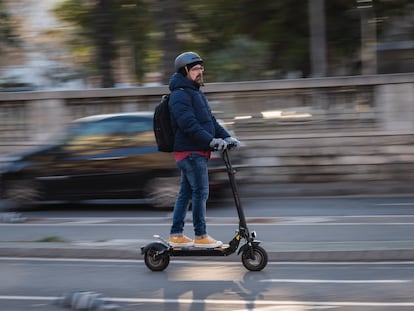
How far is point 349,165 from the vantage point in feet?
51.4

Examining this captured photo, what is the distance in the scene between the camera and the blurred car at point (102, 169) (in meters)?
12.2

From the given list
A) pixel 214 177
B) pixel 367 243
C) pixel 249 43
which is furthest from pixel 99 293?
pixel 249 43

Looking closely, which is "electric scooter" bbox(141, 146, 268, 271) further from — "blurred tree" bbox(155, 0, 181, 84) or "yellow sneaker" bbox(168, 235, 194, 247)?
"blurred tree" bbox(155, 0, 181, 84)

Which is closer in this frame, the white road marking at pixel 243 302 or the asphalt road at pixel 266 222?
the white road marking at pixel 243 302

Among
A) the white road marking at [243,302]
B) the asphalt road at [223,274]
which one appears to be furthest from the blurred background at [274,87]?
the white road marking at [243,302]

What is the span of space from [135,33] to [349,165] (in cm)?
1442

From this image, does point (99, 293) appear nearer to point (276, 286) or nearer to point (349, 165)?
point (276, 286)

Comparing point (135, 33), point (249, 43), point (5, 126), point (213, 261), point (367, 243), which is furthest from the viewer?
point (135, 33)

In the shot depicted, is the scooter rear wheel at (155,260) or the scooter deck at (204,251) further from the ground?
the scooter deck at (204,251)

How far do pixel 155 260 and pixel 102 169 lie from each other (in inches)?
205

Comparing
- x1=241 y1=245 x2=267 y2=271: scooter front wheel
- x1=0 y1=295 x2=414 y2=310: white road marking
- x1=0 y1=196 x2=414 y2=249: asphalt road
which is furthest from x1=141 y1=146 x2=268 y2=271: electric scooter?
x1=0 y1=196 x2=414 y2=249: asphalt road

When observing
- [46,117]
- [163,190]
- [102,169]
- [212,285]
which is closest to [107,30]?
[46,117]

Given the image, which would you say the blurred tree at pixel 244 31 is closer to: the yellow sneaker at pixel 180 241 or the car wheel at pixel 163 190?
the car wheel at pixel 163 190

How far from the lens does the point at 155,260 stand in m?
7.36
